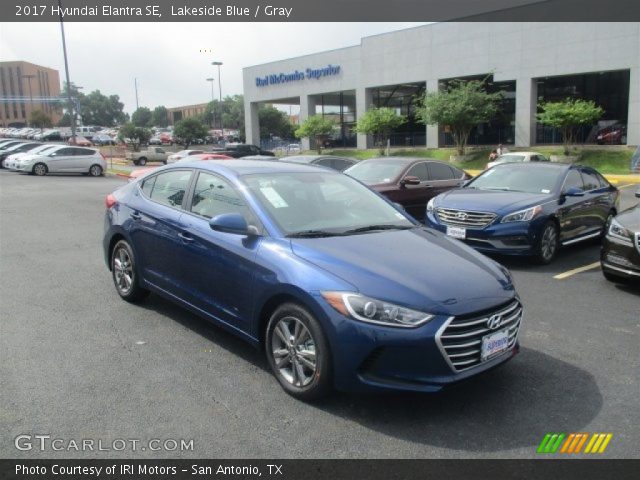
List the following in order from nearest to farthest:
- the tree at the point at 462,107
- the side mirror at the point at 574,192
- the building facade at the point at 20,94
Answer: the side mirror at the point at 574,192 < the tree at the point at 462,107 < the building facade at the point at 20,94

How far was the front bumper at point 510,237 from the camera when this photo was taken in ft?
26.1

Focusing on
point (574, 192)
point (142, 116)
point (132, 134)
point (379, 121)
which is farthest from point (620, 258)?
point (142, 116)

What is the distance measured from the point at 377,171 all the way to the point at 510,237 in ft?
13.0

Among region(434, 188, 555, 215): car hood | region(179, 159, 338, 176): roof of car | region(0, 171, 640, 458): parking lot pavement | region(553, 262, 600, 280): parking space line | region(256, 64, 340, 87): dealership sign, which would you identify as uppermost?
region(256, 64, 340, 87): dealership sign

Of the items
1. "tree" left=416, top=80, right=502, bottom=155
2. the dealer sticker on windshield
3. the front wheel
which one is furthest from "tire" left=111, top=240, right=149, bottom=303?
"tree" left=416, top=80, right=502, bottom=155

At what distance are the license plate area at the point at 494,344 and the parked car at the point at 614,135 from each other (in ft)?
103

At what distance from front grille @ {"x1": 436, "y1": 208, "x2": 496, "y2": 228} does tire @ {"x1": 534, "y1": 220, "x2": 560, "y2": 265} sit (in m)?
0.80

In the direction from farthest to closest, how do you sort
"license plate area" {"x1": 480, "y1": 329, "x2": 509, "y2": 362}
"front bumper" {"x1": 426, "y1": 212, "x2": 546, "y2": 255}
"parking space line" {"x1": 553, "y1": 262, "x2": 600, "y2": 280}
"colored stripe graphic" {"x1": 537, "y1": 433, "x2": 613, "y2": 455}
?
"front bumper" {"x1": 426, "y1": 212, "x2": 546, "y2": 255}
"parking space line" {"x1": 553, "y1": 262, "x2": 600, "y2": 280}
"license plate area" {"x1": 480, "y1": 329, "x2": 509, "y2": 362}
"colored stripe graphic" {"x1": 537, "y1": 433, "x2": 613, "y2": 455}

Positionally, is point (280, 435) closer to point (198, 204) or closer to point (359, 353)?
point (359, 353)

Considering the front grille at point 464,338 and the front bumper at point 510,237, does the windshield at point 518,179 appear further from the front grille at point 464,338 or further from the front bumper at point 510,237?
the front grille at point 464,338

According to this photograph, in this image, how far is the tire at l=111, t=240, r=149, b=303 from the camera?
583 centimetres

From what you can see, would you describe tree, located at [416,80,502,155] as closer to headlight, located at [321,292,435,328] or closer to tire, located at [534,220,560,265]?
tire, located at [534,220,560,265]

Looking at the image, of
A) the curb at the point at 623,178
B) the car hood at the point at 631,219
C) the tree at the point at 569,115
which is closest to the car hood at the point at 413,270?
the car hood at the point at 631,219

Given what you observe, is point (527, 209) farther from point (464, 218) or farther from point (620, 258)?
point (620, 258)
